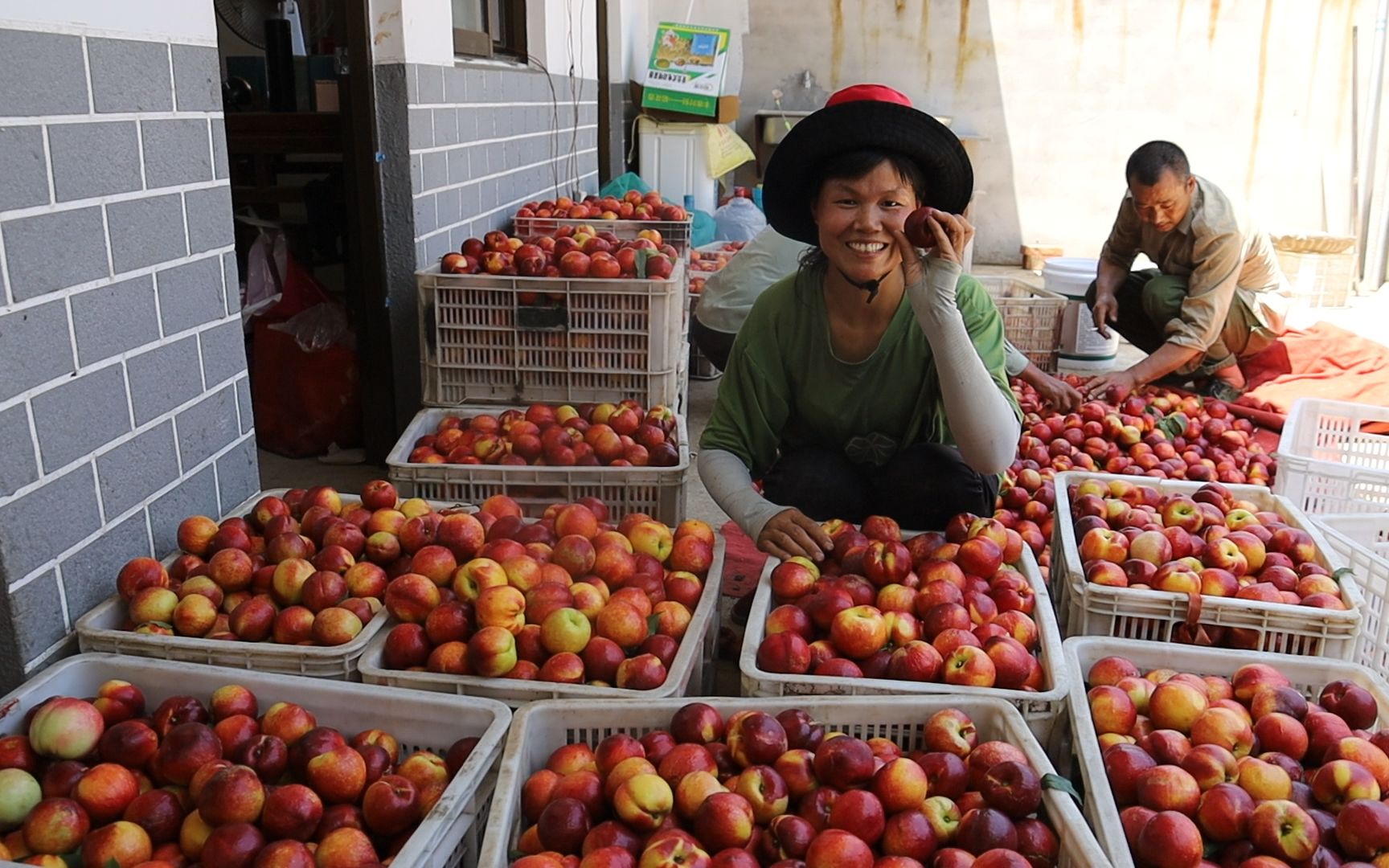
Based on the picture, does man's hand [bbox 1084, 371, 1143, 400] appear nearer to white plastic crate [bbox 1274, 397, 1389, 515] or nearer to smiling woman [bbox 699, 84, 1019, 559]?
white plastic crate [bbox 1274, 397, 1389, 515]

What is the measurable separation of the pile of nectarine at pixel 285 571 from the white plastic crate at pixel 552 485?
354 mm

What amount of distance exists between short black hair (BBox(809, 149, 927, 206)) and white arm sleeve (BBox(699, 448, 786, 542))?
0.67 m

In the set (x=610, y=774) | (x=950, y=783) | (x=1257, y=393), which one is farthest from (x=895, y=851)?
(x=1257, y=393)

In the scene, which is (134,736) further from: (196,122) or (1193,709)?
(1193,709)

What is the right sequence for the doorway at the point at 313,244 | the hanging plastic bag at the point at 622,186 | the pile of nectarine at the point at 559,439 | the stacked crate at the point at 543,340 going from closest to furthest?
the pile of nectarine at the point at 559,439, the stacked crate at the point at 543,340, the doorway at the point at 313,244, the hanging plastic bag at the point at 622,186

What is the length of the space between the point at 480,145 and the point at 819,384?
243 cm

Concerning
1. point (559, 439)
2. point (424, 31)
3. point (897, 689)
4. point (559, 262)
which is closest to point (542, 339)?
point (559, 262)

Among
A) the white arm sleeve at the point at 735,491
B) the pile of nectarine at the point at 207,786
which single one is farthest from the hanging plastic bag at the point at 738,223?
the pile of nectarine at the point at 207,786

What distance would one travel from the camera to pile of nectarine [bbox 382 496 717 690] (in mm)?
1895

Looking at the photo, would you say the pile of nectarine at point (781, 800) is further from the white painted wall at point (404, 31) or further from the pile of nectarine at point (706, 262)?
the pile of nectarine at point (706, 262)

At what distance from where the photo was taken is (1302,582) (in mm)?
2227

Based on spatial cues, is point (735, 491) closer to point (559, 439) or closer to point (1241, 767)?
point (559, 439)

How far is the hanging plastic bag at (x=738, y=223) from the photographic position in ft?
23.5

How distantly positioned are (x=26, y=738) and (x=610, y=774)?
0.91 meters
